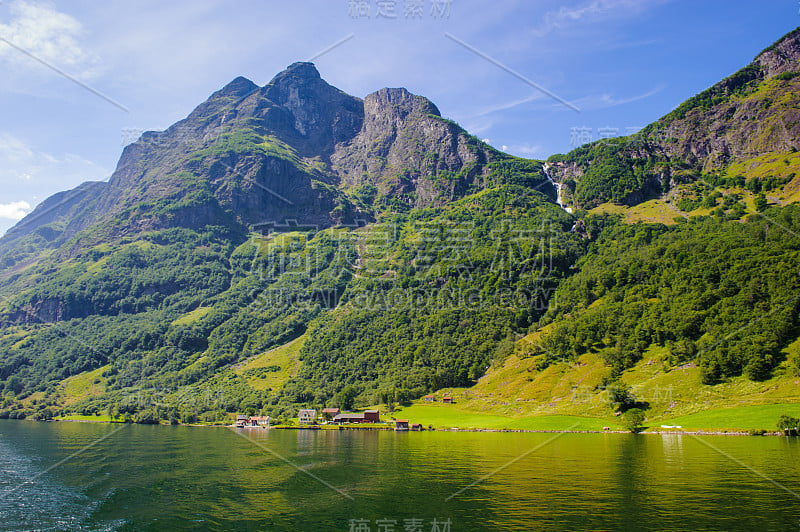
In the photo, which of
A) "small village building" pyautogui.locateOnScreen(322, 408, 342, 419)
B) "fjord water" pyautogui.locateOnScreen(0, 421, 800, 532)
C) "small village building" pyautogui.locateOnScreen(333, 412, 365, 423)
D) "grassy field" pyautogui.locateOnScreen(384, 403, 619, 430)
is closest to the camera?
"fjord water" pyautogui.locateOnScreen(0, 421, 800, 532)

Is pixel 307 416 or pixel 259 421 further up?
pixel 307 416

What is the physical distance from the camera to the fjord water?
109 feet

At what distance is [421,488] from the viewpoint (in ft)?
146

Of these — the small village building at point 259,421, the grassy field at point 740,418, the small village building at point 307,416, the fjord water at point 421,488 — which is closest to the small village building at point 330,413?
the small village building at point 307,416

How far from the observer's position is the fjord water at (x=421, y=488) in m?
33.4

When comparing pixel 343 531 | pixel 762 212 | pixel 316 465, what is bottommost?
pixel 316 465

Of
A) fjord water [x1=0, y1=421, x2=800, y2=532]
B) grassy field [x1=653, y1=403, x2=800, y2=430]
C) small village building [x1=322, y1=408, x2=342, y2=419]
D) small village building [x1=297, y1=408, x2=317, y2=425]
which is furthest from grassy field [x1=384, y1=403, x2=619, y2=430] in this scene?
fjord water [x1=0, y1=421, x2=800, y2=532]

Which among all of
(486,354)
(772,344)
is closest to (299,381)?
(486,354)

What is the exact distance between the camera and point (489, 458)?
63.5 metres

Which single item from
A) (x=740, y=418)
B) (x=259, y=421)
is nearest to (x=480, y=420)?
(x=740, y=418)

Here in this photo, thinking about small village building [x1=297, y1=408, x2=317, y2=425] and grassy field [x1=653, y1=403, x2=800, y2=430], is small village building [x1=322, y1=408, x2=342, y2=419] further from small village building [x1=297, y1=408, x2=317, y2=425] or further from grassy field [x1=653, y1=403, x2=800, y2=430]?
grassy field [x1=653, y1=403, x2=800, y2=430]

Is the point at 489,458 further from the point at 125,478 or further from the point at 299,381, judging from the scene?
the point at 299,381

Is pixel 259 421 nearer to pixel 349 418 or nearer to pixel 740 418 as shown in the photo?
pixel 349 418

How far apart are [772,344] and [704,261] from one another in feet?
190
